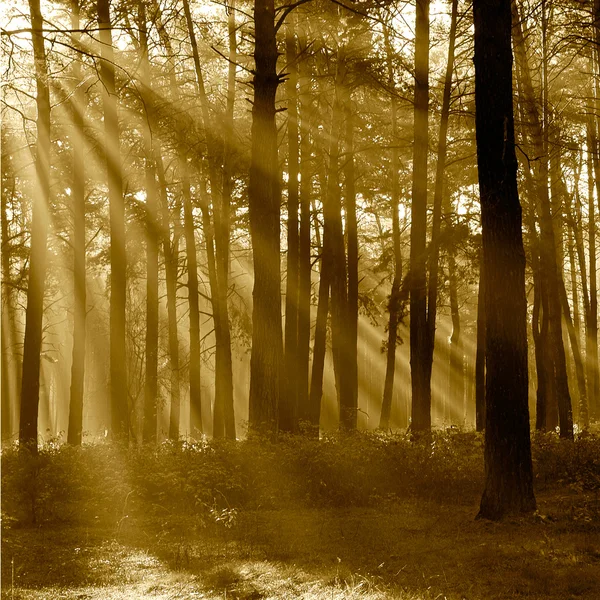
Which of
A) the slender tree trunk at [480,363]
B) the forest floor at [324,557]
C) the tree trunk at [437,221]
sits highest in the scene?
the tree trunk at [437,221]

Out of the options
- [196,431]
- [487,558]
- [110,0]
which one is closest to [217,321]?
[196,431]

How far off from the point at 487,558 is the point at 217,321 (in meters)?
13.5

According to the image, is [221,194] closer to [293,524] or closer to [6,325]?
[293,524]

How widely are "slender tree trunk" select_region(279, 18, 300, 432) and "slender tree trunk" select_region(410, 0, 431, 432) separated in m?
2.84

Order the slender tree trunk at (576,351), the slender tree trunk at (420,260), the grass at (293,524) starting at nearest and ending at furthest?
1. the grass at (293,524)
2. the slender tree trunk at (420,260)
3. the slender tree trunk at (576,351)

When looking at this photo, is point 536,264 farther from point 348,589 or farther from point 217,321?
point 348,589

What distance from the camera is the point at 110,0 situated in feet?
49.7

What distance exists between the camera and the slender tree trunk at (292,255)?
53.6 feet

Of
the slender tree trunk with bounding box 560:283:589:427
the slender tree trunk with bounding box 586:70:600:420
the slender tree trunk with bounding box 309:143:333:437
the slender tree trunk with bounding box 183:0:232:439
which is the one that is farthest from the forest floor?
the slender tree trunk with bounding box 586:70:600:420

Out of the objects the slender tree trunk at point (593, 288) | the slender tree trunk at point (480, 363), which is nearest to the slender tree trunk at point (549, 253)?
the slender tree trunk at point (480, 363)

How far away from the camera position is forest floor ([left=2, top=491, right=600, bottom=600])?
621 centimetres

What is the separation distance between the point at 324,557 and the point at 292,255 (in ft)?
39.4

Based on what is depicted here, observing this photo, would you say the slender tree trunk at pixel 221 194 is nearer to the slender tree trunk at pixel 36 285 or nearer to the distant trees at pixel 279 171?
the distant trees at pixel 279 171

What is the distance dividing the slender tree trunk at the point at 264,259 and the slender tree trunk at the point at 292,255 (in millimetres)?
3392
